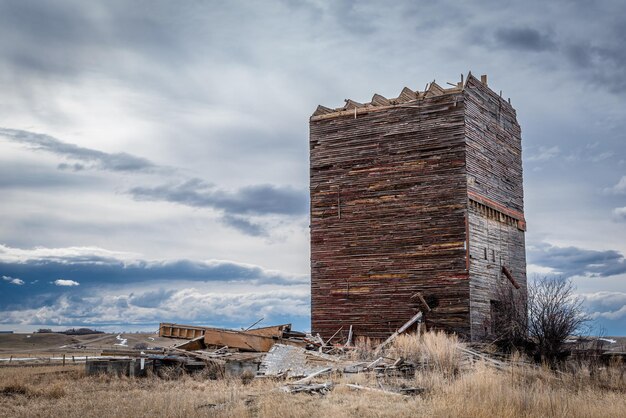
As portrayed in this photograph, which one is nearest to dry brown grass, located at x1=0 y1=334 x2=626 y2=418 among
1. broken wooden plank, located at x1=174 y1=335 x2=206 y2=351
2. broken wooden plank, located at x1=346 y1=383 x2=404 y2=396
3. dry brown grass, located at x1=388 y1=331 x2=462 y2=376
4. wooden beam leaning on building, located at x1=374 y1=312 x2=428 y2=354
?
dry brown grass, located at x1=388 y1=331 x2=462 y2=376

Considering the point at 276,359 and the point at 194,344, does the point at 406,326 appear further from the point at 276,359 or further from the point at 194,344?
the point at 194,344

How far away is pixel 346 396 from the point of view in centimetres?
1678

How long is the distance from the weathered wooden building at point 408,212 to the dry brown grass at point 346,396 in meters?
6.54

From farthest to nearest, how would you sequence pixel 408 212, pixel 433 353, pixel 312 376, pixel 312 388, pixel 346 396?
pixel 408 212, pixel 433 353, pixel 312 376, pixel 312 388, pixel 346 396

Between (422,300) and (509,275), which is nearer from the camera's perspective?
(422,300)

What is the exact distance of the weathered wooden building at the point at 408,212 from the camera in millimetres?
28922

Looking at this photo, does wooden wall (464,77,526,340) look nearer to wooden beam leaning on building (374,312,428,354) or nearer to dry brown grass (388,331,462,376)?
wooden beam leaning on building (374,312,428,354)

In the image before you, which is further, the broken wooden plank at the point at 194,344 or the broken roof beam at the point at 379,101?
the broken roof beam at the point at 379,101

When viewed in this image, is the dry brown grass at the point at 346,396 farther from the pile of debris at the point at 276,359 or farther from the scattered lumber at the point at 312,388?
the pile of debris at the point at 276,359

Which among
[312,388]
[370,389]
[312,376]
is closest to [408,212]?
[312,376]

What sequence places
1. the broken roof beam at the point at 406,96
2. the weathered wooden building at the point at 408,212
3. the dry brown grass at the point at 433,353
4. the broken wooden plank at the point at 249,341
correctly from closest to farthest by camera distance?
the dry brown grass at the point at 433,353 < the broken wooden plank at the point at 249,341 < the weathered wooden building at the point at 408,212 < the broken roof beam at the point at 406,96

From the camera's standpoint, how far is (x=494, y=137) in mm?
32906

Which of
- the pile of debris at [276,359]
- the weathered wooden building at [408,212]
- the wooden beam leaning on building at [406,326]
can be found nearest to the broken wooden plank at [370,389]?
the pile of debris at [276,359]

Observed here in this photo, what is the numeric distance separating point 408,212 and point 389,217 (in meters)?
0.93
